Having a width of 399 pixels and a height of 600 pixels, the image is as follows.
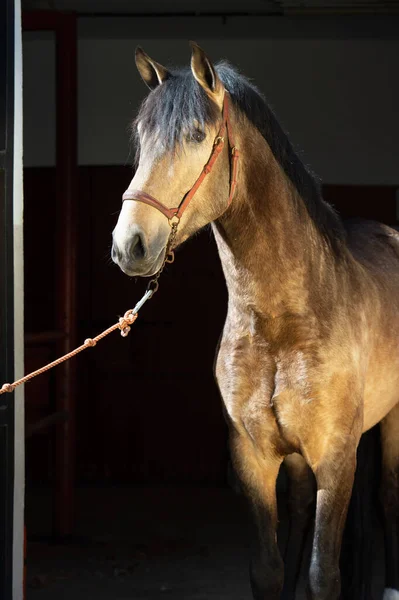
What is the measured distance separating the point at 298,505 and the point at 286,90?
3.39m

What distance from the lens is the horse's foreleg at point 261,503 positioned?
10.2ft

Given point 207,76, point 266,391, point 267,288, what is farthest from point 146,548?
point 207,76

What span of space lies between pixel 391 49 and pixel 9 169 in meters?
3.85

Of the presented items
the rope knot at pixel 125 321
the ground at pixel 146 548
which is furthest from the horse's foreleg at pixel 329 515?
the ground at pixel 146 548

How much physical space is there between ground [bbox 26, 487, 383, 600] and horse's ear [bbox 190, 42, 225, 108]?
2.15 metres

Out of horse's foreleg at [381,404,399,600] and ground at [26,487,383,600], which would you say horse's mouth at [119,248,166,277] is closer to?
horse's foreleg at [381,404,399,600]

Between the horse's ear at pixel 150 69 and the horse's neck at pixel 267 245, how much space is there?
A: 339mm

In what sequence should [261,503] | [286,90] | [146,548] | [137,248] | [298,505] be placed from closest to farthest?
[137,248] → [261,503] → [298,505] → [146,548] → [286,90]

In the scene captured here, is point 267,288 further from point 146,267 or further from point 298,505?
point 298,505

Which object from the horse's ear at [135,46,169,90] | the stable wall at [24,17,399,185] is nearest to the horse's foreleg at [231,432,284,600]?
the horse's ear at [135,46,169,90]

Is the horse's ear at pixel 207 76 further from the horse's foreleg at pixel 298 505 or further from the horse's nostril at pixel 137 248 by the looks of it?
the horse's foreleg at pixel 298 505

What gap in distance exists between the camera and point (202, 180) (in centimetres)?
269

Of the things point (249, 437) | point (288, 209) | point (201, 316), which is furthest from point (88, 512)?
point (288, 209)

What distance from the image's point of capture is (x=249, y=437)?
10.2ft
